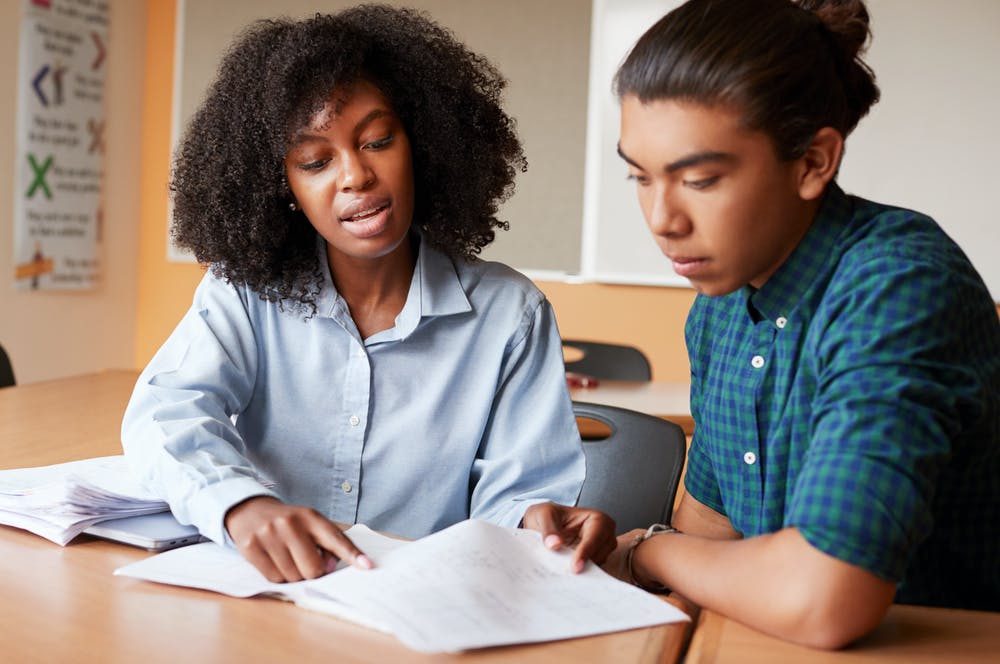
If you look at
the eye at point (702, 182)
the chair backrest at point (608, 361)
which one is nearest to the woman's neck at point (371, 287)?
the eye at point (702, 182)

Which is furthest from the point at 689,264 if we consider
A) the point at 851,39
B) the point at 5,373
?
the point at 5,373

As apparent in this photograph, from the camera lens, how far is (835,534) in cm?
93

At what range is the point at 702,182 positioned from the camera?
3.48 ft

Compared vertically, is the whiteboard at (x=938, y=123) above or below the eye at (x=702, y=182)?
above

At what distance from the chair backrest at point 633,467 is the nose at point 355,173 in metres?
0.63

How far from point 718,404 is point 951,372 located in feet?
1.09

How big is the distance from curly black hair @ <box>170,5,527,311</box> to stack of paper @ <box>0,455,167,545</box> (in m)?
0.40

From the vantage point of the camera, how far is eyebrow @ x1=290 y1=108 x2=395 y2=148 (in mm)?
1491

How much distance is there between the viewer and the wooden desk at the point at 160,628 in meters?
0.90

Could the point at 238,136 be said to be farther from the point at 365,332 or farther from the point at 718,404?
the point at 718,404

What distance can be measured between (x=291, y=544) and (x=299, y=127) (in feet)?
2.19

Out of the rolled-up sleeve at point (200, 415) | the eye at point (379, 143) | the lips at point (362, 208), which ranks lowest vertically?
the rolled-up sleeve at point (200, 415)

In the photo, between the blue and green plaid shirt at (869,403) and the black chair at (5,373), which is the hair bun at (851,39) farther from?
the black chair at (5,373)

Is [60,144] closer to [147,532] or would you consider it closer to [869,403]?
[147,532]
